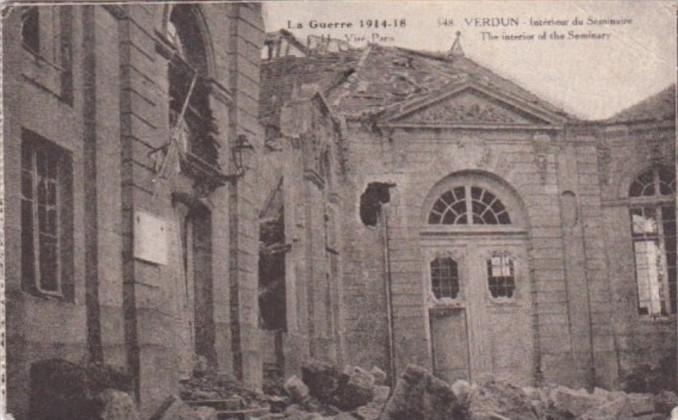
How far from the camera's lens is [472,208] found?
616 cm

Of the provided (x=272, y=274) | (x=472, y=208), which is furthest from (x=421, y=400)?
(x=472, y=208)

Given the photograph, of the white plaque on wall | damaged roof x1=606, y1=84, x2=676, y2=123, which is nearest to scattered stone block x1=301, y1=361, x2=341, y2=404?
the white plaque on wall

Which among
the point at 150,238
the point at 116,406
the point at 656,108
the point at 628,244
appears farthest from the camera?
the point at 628,244

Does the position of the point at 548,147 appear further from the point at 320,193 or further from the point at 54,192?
the point at 54,192

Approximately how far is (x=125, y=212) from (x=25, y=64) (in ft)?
2.72

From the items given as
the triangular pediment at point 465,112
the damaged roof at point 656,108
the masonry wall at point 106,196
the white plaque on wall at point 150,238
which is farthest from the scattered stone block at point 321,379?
the damaged roof at point 656,108

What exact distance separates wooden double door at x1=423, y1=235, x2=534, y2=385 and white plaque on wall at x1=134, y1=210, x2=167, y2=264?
1.90 m

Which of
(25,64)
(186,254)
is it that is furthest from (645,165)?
(25,64)

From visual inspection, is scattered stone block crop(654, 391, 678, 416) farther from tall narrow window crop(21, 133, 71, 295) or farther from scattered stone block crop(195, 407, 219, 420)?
tall narrow window crop(21, 133, 71, 295)

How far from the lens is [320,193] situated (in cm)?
569

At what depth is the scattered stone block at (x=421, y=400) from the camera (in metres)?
5.01

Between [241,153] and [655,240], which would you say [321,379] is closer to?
[241,153]

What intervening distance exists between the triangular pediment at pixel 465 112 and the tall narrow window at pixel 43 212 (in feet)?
7.89

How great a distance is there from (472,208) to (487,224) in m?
0.15
